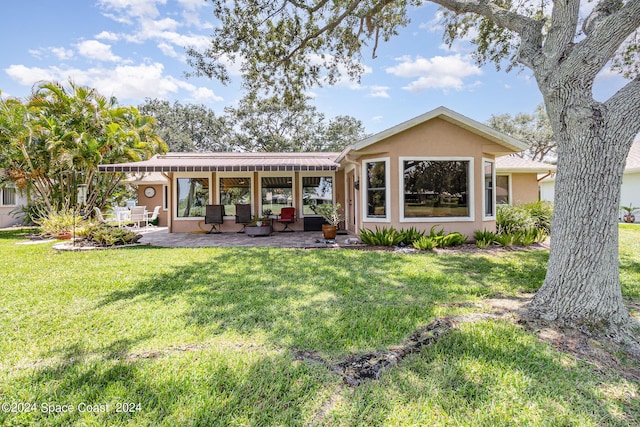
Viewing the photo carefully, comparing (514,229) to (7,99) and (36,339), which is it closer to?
(36,339)

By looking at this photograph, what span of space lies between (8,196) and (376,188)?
76.0 feet

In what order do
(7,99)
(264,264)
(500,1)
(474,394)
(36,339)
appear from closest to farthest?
(474,394) → (36,339) → (264,264) → (500,1) → (7,99)

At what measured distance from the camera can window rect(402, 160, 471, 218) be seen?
35.2 ft

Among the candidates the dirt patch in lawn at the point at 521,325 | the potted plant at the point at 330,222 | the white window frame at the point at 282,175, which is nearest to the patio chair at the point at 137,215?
the white window frame at the point at 282,175

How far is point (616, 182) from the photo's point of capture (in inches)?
152

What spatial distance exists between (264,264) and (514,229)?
9.56 meters

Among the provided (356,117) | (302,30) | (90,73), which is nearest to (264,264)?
(302,30)

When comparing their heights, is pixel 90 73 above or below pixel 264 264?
above

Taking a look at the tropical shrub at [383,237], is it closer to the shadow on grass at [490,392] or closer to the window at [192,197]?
the shadow on grass at [490,392]

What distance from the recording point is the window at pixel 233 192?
49.2 ft

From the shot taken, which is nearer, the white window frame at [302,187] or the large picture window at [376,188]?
the large picture window at [376,188]

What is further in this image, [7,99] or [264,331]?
[7,99]

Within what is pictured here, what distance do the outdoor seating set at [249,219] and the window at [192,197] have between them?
0.99 meters

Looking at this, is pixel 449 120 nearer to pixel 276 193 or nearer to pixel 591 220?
pixel 591 220
